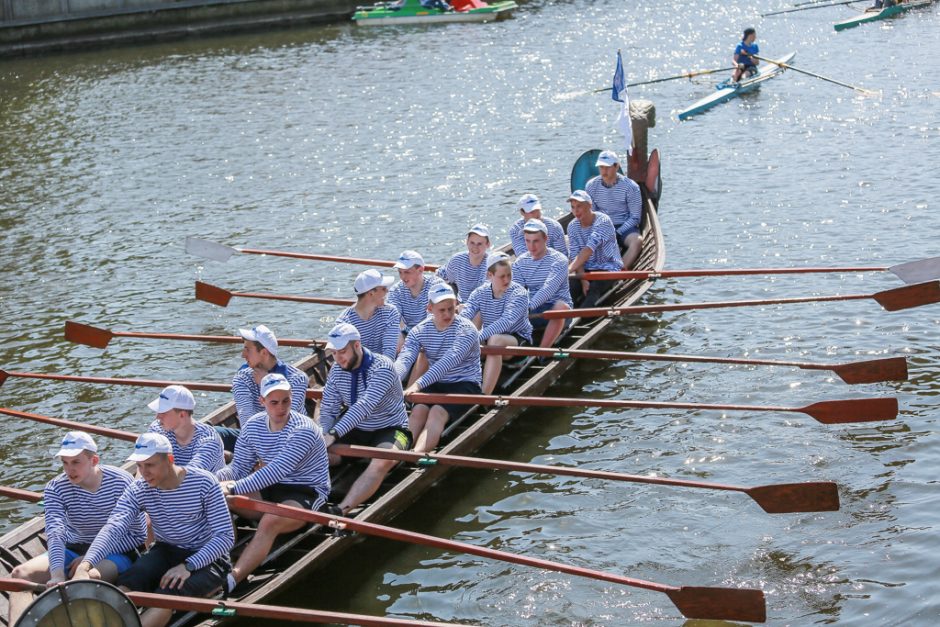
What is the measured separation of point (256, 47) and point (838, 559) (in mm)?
32415

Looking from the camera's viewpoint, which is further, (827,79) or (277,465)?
(827,79)

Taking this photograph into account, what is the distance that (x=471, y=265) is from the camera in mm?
14422

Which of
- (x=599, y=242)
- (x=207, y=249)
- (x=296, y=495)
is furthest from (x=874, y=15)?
(x=296, y=495)

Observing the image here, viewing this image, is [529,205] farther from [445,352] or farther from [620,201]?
[445,352]

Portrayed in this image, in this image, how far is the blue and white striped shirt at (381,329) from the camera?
1260cm

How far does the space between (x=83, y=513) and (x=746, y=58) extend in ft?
77.3

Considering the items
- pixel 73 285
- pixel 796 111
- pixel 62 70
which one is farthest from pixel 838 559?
pixel 62 70

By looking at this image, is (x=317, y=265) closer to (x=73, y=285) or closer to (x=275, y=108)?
(x=73, y=285)

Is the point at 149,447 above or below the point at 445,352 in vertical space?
above

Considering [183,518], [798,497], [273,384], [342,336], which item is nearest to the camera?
[183,518]

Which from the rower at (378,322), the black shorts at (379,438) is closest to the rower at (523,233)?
the rower at (378,322)

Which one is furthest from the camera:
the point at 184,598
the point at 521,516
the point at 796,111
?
the point at 796,111

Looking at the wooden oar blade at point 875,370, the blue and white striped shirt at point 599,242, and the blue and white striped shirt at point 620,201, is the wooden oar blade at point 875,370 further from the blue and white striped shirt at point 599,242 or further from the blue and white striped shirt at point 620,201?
the blue and white striped shirt at point 620,201

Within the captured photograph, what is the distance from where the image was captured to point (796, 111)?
1060 inches
